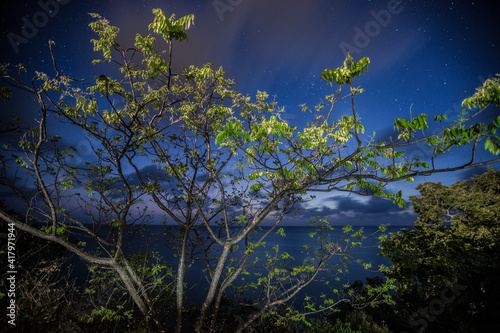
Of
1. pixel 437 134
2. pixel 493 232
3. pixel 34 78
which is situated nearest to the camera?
pixel 437 134

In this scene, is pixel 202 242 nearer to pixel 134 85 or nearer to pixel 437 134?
pixel 134 85

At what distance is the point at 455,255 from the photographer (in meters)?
12.9

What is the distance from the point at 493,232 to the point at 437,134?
16632 millimetres

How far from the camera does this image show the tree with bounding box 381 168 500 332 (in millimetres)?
12327

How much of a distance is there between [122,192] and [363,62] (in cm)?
653

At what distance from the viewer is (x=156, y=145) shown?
5105mm

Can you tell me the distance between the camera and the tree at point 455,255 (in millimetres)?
12327

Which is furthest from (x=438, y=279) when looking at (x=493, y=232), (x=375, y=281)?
(x=375, y=281)

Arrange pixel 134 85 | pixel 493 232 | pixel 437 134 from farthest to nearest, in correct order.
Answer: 1. pixel 493 232
2. pixel 134 85
3. pixel 437 134

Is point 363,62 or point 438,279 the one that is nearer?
point 363,62

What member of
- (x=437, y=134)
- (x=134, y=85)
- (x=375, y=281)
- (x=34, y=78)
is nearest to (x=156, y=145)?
(x=134, y=85)

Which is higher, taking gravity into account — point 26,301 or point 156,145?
point 156,145

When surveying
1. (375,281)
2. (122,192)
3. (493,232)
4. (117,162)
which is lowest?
(375,281)

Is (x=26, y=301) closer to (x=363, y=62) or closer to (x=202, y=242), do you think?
(x=202, y=242)
